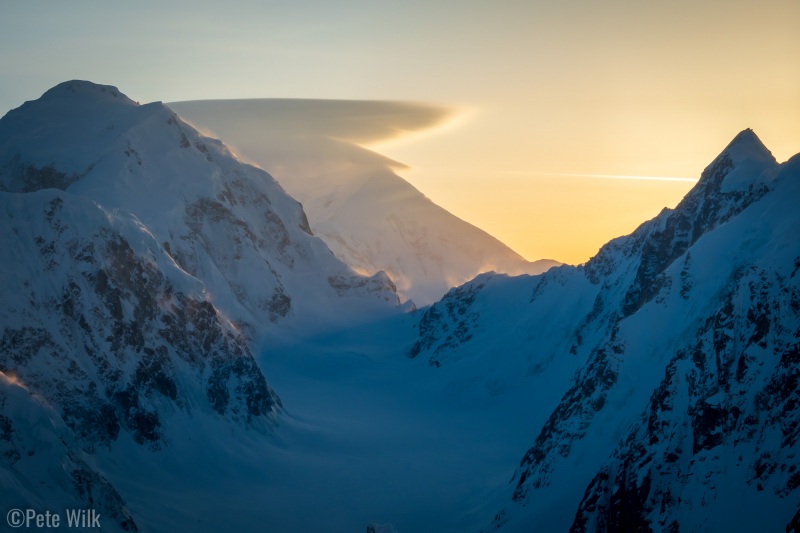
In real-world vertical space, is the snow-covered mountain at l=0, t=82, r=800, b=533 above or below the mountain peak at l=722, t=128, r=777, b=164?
below

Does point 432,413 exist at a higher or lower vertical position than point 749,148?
lower

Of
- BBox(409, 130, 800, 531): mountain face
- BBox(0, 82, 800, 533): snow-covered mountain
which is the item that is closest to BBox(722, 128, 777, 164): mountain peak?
BBox(409, 130, 800, 531): mountain face

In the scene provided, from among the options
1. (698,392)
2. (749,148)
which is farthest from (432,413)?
(698,392)

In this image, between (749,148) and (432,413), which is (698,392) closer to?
(749,148)

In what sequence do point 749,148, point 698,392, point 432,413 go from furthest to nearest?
point 432,413, point 749,148, point 698,392

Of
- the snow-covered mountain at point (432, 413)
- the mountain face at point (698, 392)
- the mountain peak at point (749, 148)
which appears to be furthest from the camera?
the mountain peak at point (749, 148)

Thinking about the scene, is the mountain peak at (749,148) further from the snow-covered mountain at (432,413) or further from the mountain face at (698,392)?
the snow-covered mountain at (432,413)

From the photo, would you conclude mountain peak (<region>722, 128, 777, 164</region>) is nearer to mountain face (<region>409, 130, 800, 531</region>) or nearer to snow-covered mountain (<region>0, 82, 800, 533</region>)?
mountain face (<region>409, 130, 800, 531</region>)

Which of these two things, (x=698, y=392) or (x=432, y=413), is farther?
(x=432, y=413)

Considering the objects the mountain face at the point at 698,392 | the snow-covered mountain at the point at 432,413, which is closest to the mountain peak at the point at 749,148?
the mountain face at the point at 698,392
